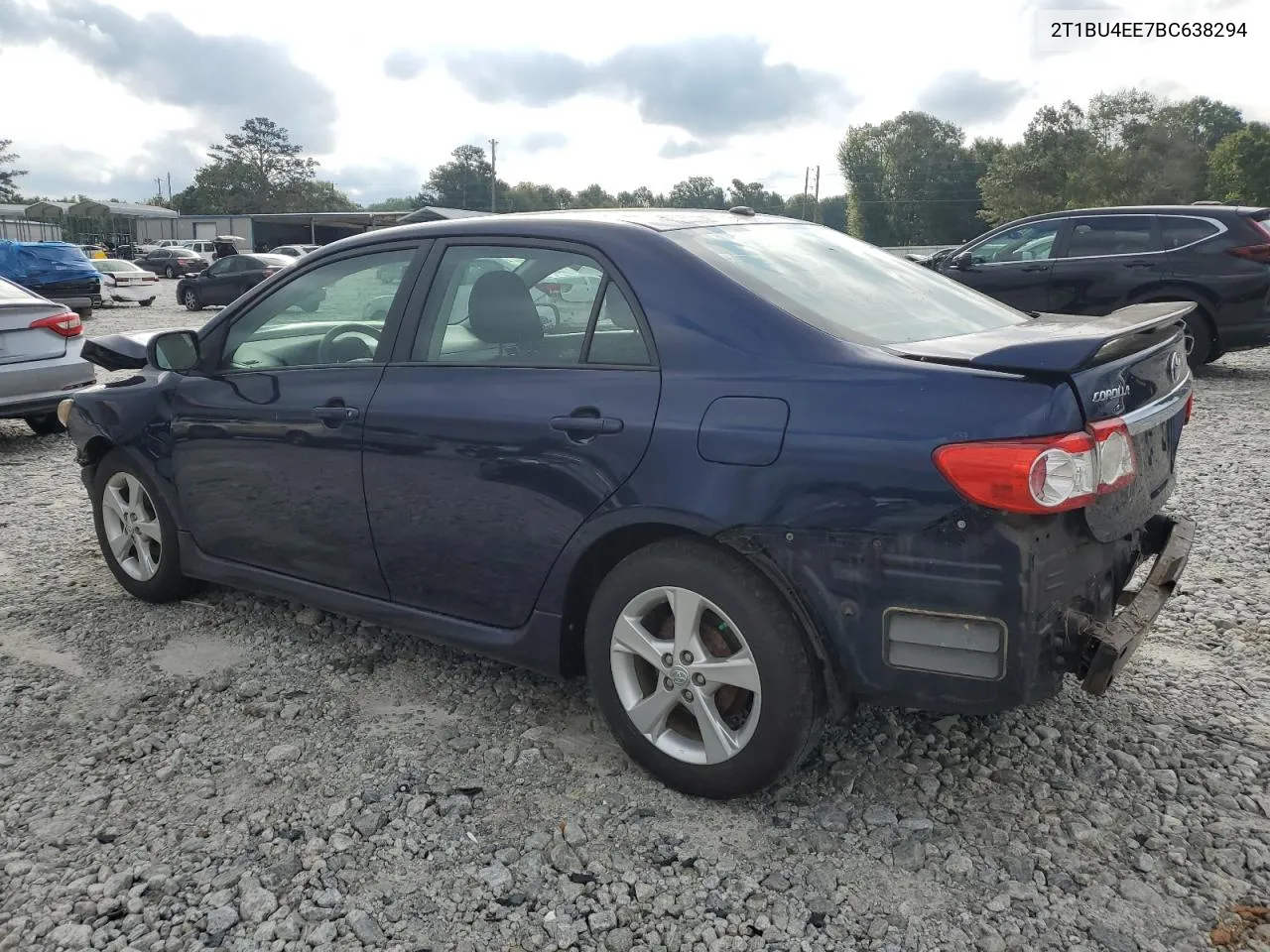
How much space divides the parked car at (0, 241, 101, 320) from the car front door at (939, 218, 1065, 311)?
18083 millimetres

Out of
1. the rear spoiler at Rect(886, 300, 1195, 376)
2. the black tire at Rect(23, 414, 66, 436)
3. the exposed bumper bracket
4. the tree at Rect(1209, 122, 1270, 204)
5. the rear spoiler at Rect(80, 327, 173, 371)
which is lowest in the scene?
the black tire at Rect(23, 414, 66, 436)

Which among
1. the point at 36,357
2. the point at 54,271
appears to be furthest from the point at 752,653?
the point at 54,271

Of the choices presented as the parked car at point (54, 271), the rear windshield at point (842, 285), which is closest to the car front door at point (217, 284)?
the parked car at point (54, 271)

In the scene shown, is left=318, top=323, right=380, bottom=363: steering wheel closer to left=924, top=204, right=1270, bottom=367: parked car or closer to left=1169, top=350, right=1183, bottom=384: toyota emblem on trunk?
left=1169, top=350, right=1183, bottom=384: toyota emblem on trunk

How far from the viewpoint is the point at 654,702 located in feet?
9.32

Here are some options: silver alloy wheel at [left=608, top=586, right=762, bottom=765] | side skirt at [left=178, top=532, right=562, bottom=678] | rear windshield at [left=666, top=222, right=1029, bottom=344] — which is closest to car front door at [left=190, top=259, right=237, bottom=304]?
side skirt at [left=178, top=532, right=562, bottom=678]

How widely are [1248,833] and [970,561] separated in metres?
1.12

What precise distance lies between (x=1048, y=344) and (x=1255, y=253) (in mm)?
8669

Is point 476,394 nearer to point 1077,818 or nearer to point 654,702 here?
point 654,702

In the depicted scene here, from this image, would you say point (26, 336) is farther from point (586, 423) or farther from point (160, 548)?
point (586, 423)

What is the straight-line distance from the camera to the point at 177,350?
398 centimetres

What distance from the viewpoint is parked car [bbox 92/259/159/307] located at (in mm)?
27141

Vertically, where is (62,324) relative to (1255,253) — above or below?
below

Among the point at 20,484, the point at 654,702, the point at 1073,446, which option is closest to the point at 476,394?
the point at 654,702
